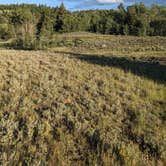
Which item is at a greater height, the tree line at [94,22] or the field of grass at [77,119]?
the tree line at [94,22]

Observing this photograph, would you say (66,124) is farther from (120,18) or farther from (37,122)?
(120,18)

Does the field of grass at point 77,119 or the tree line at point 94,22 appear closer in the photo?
the field of grass at point 77,119

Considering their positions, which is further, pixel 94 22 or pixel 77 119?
pixel 94 22

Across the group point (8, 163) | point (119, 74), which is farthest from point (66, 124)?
point (119, 74)

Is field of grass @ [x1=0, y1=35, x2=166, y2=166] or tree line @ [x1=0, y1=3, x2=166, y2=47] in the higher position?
tree line @ [x1=0, y1=3, x2=166, y2=47]

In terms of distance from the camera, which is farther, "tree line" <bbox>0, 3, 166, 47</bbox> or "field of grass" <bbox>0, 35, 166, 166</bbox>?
"tree line" <bbox>0, 3, 166, 47</bbox>

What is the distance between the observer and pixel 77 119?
704 cm

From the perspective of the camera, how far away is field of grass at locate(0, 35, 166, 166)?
548 cm

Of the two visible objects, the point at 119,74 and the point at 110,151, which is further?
the point at 119,74

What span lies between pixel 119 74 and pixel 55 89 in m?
4.56

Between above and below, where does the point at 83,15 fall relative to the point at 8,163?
above

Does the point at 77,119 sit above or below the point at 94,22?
below

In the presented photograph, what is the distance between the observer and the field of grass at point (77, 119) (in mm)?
5480

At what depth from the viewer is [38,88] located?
895cm
